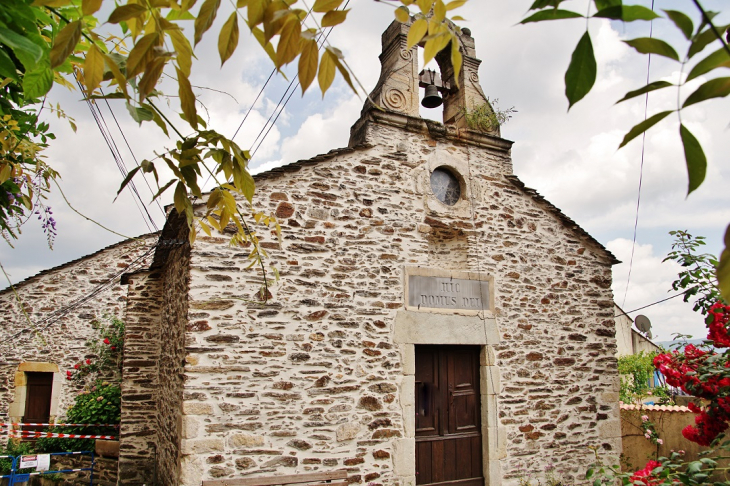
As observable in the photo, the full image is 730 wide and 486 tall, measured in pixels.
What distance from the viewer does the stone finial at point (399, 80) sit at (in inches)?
263

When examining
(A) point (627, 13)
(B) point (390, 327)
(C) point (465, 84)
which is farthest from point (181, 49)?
(C) point (465, 84)

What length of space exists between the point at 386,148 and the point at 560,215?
2948 mm

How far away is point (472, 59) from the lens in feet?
24.0

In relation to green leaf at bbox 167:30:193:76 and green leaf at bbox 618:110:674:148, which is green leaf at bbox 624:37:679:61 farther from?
green leaf at bbox 167:30:193:76

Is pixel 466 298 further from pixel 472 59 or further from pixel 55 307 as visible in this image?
pixel 55 307

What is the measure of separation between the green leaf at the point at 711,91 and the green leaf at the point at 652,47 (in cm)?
7

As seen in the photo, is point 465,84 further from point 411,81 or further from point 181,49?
point 181,49

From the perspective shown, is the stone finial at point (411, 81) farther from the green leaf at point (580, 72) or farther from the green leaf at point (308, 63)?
the green leaf at point (580, 72)

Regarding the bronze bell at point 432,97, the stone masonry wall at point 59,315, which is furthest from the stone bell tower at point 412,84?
the stone masonry wall at point 59,315

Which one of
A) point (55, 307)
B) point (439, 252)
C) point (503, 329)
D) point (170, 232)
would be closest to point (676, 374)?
point (503, 329)

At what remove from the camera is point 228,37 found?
1210mm

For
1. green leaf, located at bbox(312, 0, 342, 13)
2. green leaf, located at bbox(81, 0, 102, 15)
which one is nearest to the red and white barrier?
green leaf, located at bbox(81, 0, 102, 15)

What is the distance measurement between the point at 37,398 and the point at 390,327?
8.90 metres

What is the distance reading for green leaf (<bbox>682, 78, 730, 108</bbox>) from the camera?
800 mm
